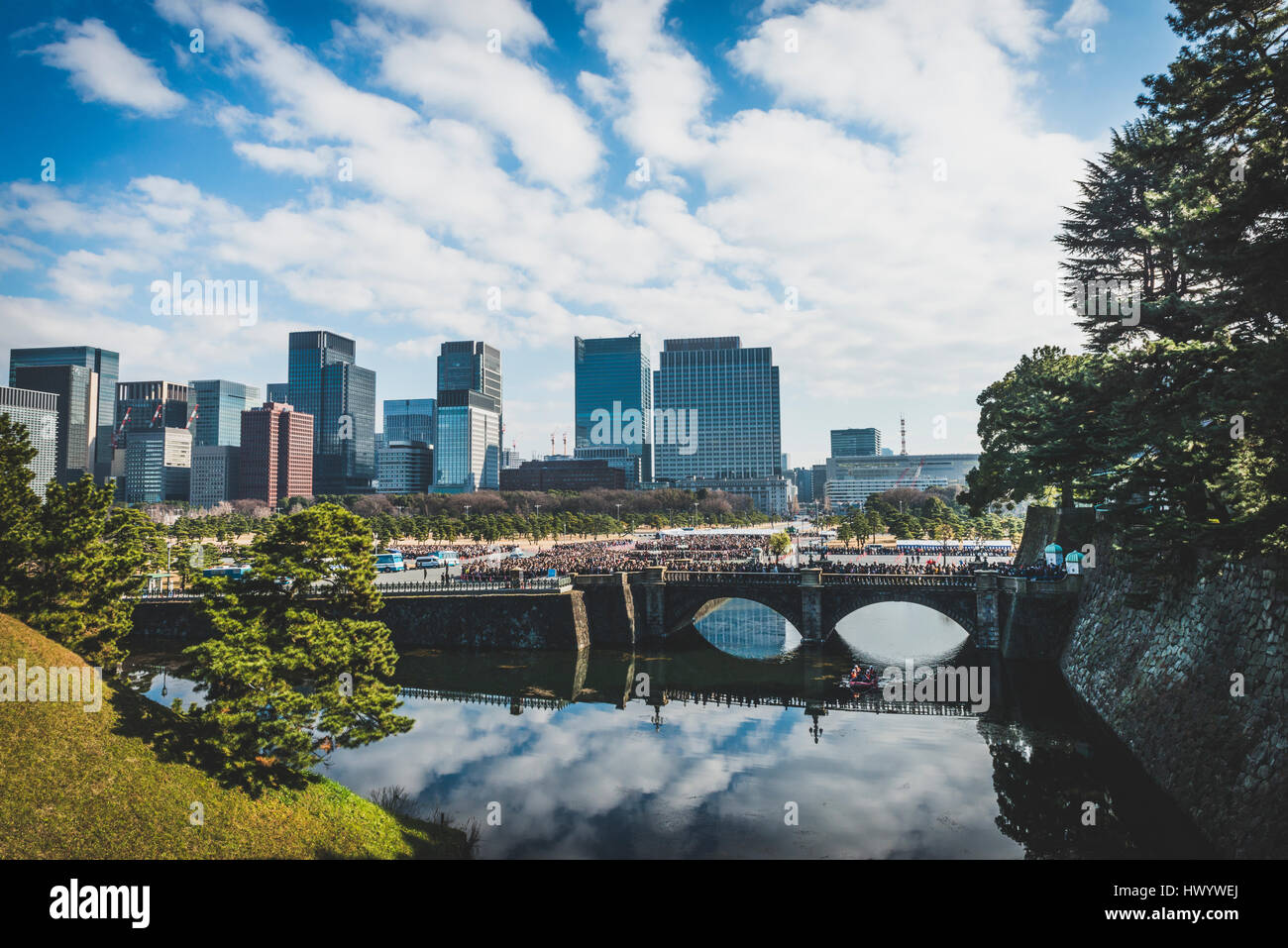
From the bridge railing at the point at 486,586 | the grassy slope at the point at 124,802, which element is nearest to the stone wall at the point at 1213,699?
the grassy slope at the point at 124,802

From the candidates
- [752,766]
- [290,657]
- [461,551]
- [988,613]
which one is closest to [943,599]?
[988,613]

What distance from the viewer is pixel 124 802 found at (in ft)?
64.9

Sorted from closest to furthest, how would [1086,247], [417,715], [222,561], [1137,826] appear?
1. [1137,826]
2. [417,715]
3. [1086,247]
4. [222,561]

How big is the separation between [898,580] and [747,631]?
22007 millimetres

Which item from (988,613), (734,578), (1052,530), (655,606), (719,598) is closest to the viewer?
(988,613)

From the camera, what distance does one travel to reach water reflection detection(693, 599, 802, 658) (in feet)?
204

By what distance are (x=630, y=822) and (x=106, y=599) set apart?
25.5m

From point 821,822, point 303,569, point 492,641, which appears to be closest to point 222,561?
point 492,641

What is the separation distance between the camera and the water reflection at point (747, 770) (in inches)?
1057

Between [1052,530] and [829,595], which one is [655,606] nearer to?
[829,595]

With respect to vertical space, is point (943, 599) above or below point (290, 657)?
below

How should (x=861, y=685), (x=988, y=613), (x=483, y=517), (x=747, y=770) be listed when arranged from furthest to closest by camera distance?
(x=483, y=517)
(x=988, y=613)
(x=861, y=685)
(x=747, y=770)

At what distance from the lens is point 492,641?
59438 mm
